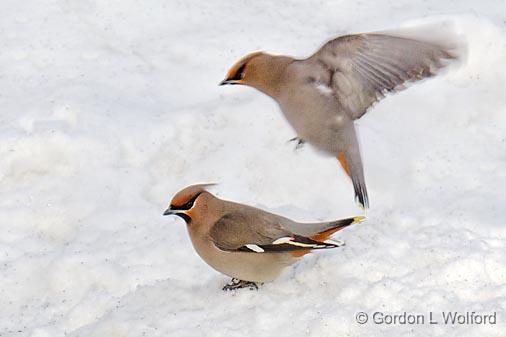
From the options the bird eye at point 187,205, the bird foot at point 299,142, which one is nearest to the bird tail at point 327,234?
the bird eye at point 187,205

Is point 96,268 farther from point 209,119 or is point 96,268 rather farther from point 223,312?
point 209,119

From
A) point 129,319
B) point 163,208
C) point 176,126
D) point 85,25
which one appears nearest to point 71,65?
point 85,25

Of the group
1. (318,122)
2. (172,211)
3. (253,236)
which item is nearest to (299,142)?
(318,122)

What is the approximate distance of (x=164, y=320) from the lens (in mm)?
3902

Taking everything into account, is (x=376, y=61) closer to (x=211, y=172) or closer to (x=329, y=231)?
(x=329, y=231)

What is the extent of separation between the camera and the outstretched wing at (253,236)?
3881 mm

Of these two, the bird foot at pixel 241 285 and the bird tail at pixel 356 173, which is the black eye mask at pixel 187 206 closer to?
the bird foot at pixel 241 285

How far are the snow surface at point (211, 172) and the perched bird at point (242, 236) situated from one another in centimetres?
15

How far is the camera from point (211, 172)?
511cm

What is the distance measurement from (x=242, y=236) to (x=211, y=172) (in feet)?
3.94

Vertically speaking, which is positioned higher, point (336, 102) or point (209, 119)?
point (336, 102)

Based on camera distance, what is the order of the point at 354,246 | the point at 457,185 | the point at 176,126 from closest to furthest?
the point at 354,246
the point at 457,185
the point at 176,126

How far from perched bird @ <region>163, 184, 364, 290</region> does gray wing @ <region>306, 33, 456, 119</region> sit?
74 centimetres

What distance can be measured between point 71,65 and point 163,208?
1491mm
